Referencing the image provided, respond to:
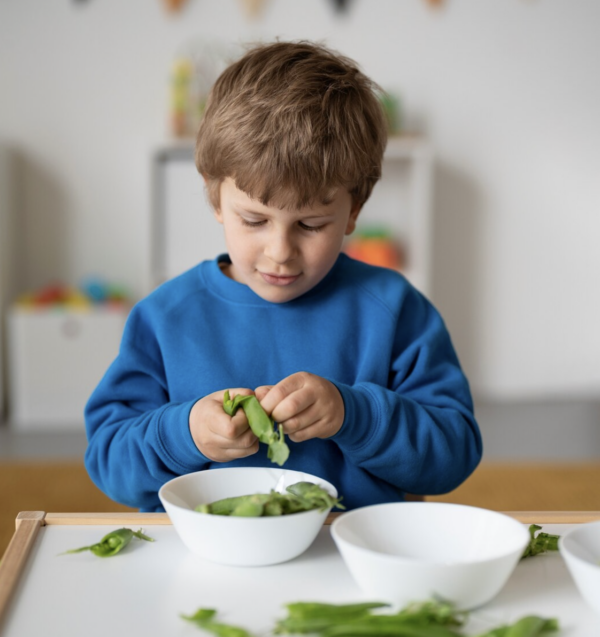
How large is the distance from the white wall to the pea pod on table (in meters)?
2.87

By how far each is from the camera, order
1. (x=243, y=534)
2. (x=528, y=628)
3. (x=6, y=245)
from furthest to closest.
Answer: (x=6, y=245), (x=243, y=534), (x=528, y=628)

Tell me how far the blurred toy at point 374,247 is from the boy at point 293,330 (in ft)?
8.42

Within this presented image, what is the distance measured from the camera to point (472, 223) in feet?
12.8

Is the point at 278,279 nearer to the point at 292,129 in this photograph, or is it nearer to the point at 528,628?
the point at 292,129

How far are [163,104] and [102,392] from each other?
9.71ft

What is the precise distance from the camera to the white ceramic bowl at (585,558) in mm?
580

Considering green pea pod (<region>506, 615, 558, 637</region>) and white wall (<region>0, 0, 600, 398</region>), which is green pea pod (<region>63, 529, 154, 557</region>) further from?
white wall (<region>0, 0, 600, 398</region>)

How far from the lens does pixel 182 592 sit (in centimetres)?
64

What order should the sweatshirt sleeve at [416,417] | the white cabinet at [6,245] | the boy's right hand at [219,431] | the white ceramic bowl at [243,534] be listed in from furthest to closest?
1. the white cabinet at [6,245]
2. the sweatshirt sleeve at [416,417]
3. the boy's right hand at [219,431]
4. the white ceramic bowl at [243,534]

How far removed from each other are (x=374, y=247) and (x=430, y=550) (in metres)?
3.05

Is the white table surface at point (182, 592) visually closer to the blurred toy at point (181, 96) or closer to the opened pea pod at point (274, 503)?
the opened pea pod at point (274, 503)

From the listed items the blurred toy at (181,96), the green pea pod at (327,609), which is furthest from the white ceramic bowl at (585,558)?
the blurred toy at (181,96)

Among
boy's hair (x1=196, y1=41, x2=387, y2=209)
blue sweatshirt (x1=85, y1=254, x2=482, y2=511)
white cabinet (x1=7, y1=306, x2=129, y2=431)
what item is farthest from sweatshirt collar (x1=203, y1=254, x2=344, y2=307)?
white cabinet (x1=7, y1=306, x2=129, y2=431)

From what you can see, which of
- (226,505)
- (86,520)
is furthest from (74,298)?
(226,505)
